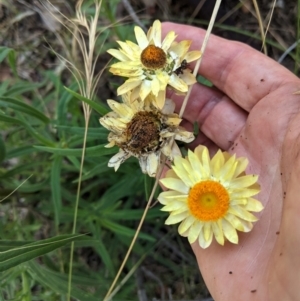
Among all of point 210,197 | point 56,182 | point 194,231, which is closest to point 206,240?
point 194,231

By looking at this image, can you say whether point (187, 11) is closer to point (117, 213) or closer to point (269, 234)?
point (117, 213)

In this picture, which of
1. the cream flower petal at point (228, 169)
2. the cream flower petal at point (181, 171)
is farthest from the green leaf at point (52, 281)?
the cream flower petal at point (228, 169)

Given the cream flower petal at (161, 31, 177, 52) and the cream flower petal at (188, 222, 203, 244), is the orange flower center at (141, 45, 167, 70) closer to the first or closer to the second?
the cream flower petal at (161, 31, 177, 52)

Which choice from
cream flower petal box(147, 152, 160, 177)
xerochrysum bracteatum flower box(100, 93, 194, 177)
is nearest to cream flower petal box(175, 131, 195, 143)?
xerochrysum bracteatum flower box(100, 93, 194, 177)

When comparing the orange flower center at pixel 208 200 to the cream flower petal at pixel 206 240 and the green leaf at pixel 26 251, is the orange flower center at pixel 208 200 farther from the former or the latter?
the green leaf at pixel 26 251

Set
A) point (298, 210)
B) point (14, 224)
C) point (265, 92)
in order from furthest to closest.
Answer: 1. point (14, 224)
2. point (265, 92)
3. point (298, 210)

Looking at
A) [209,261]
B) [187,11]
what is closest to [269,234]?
[209,261]
